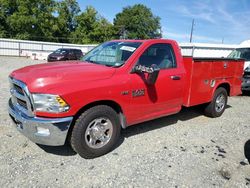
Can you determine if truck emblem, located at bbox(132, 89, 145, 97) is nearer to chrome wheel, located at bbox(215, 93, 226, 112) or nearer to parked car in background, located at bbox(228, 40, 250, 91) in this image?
chrome wheel, located at bbox(215, 93, 226, 112)

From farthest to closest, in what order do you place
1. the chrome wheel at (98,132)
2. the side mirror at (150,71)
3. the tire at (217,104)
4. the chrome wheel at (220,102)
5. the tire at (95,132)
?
the chrome wheel at (220,102)
the tire at (217,104)
the side mirror at (150,71)
the chrome wheel at (98,132)
the tire at (95,132)

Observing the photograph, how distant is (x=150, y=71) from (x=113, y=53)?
103cm

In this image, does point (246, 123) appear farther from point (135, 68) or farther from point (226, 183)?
point (135, 68)

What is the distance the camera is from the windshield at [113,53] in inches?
173

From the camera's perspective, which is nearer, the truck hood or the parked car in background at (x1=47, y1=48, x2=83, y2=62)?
the truck hood

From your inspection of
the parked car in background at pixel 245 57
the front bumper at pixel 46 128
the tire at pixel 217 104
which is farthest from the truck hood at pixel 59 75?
the parked car in background at pixel 245 57

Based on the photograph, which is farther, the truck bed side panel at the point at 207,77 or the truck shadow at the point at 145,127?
the truck bed side panel at the point at 207,77

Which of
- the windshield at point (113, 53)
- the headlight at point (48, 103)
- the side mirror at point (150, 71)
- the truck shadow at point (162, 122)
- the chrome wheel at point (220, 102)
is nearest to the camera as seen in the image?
the headlight at point (48, 103)

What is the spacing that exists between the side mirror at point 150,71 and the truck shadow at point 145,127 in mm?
1335

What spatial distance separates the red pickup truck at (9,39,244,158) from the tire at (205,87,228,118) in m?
0.84

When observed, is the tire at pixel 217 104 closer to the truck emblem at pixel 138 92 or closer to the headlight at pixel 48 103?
the truck emblem at pixel 138 92

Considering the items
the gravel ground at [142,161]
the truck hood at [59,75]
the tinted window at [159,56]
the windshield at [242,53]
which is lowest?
the gravel ground at [142,161]

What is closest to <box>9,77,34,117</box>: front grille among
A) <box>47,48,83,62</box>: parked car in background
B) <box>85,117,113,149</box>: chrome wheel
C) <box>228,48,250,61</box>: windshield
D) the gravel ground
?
the gravel ground

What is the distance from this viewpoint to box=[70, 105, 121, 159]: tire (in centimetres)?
369
